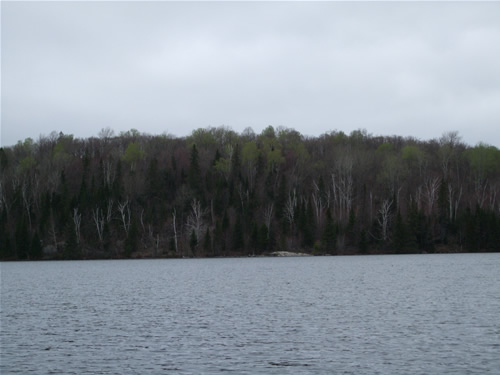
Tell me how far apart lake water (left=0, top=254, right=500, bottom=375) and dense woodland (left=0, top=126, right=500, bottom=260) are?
71.1m

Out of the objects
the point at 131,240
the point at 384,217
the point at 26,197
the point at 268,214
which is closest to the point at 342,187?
the point at 384,217

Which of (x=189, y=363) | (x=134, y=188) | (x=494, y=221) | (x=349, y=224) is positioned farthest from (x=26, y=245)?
(x=189, y=363)

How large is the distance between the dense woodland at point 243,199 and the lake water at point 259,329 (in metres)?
71.1

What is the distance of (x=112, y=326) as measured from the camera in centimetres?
3319

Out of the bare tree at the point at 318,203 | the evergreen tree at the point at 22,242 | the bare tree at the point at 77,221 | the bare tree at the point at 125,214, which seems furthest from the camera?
the bare tree at the point at 318,203

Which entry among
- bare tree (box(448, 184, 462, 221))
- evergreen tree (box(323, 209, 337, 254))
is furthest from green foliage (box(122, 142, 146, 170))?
bare tree (box(448, 184, 462, 221))

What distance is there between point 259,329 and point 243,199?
369ft

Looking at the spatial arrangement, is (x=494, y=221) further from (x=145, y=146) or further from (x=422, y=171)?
(x=145, y=146)

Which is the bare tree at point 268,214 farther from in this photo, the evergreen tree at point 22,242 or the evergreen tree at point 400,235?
the evergreen tree at point 22,242

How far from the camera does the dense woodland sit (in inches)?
4914

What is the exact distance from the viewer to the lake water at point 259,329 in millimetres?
23312

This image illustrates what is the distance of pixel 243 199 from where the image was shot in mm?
143375

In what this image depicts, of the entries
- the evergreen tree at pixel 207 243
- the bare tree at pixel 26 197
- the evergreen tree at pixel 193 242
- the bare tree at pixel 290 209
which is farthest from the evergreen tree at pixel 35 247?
the bare tree at pixel 290 209

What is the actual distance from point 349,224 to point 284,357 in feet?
339
